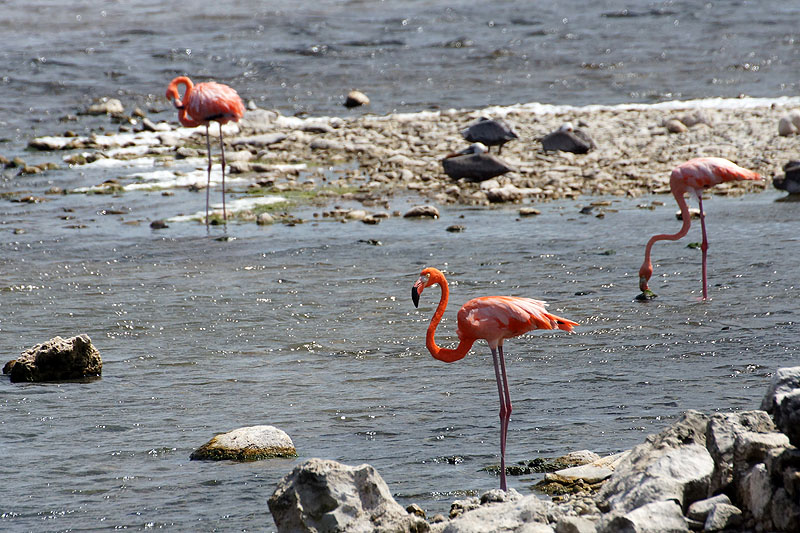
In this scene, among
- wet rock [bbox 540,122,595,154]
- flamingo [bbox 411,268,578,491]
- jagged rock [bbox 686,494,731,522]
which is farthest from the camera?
wet rock [bbox 540,122,595,154]

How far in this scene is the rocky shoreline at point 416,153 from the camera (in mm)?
13320

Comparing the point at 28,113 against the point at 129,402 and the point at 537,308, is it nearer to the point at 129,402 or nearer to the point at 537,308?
the point at 129,402

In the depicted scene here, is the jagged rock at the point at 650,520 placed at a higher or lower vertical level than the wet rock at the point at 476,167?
lower

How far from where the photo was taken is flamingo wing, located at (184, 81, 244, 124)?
41.7 feet

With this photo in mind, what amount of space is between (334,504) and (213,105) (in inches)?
359

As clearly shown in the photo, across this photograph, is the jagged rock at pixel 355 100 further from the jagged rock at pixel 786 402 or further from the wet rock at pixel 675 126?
the jagged rock at pixel 786 402

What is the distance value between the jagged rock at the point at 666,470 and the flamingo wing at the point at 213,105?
29.7 feet

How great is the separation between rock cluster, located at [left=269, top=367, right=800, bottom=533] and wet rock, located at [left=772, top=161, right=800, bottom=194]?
8593 mm

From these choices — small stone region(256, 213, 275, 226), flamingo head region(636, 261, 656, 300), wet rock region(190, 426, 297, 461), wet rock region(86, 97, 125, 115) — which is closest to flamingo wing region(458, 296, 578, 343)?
wet rock region(190, 426, 297, 461)

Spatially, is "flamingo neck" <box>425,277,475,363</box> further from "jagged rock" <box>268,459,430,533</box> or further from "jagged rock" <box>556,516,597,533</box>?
"jagged rock" <box>556,516,597,533</box>

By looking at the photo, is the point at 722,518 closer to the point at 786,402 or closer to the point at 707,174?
the point at 786,402

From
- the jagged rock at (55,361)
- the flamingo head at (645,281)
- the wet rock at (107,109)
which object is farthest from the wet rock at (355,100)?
the jagged rock at (55,361)

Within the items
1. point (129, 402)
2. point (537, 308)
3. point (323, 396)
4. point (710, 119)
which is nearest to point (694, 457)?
point (537, 308)

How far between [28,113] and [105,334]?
12440 mm
